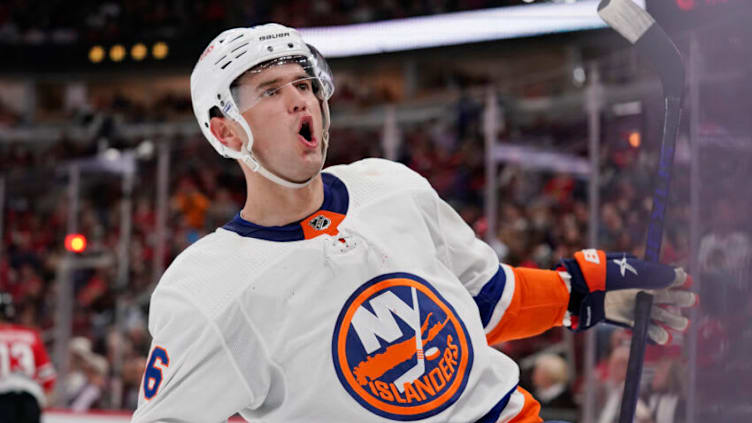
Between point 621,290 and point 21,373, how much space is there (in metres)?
3.75

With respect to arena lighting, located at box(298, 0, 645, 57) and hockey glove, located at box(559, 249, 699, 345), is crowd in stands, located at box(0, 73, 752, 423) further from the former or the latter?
arena lighting, located at box(298, 0, 645, 57)

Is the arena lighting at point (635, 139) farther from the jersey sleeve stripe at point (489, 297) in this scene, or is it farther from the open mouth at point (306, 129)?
the open mouth at point (306, 129)

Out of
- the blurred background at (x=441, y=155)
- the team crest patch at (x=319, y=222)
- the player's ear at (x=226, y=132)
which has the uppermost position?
the player's ear at (x=226, y=132)

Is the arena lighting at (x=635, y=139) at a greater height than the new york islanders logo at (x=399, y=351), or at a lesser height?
greater

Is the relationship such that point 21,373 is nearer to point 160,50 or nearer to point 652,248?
point 652,248

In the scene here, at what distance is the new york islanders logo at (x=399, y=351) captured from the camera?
62.3 inches

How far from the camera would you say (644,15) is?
1.97m

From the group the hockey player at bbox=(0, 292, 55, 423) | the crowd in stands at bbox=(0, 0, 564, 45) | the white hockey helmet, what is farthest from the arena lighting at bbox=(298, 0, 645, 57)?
the white hockey helmet

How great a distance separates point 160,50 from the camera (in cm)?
1372

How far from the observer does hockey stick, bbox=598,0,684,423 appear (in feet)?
6.43

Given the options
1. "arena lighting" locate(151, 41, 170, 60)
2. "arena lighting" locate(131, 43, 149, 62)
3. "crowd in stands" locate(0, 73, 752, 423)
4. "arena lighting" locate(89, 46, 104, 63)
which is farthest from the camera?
"arena lighting" locate(89, 46, 104, 63)

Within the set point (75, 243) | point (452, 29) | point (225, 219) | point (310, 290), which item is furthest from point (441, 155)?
point (452, 29)

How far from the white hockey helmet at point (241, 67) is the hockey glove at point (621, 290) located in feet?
2.05

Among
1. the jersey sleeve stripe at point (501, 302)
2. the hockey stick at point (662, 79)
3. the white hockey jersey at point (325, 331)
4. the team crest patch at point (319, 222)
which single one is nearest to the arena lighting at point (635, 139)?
the hockey stick at point (662, 79)
